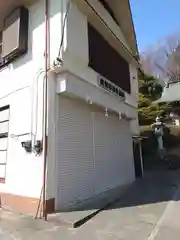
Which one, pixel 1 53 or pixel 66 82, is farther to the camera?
pixel 1 53

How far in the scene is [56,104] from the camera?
8102 mm

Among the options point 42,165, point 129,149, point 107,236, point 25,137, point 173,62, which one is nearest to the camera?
point 107,236

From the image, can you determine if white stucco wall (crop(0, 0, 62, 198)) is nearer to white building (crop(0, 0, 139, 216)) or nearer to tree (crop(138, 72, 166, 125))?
white building (crop(0, 0, 139, 216))

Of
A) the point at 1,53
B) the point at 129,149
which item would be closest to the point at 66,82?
the point at 1,53

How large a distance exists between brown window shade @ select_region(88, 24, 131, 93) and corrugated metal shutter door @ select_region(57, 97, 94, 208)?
1.99m

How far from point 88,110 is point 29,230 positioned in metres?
4.77

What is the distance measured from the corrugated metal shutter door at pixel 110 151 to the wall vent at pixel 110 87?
1037 millimetres

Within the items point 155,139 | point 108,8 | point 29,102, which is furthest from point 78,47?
point 155,139

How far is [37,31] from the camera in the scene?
8766mm

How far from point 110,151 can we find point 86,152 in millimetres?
2193

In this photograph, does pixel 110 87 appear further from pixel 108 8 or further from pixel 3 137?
pixel 3 137

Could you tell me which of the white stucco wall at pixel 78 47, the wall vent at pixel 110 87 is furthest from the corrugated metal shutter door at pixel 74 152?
the wall vent at pixel 110 87

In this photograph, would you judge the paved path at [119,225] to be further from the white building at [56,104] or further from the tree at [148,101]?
the tree at [148,101]

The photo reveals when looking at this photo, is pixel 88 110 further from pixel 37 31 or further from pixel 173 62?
pixel 173 62
